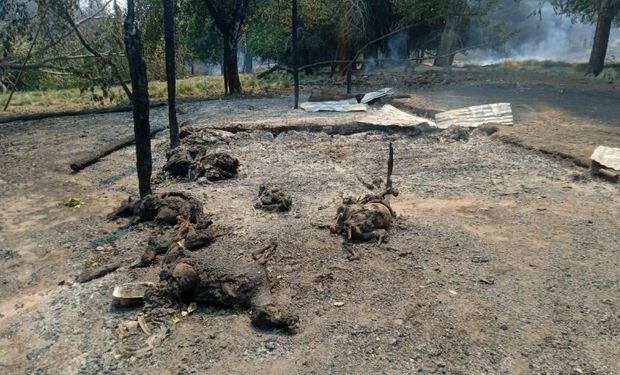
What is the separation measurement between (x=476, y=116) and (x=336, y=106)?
313cm

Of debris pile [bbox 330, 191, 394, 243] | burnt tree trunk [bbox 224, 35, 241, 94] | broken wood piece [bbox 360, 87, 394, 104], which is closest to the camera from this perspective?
debris pile [bbox 330, 191, 394, 243]

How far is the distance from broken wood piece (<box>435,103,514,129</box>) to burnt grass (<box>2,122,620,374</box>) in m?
3.11

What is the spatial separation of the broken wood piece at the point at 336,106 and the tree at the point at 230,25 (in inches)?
169

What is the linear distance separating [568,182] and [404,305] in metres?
3.84

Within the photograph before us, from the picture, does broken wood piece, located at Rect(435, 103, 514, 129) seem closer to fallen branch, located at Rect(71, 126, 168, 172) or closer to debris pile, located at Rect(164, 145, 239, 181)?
debris pile, located at Rect(164, 145, 239, 181)

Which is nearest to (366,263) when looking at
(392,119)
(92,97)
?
(392,119)

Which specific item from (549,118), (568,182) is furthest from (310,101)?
(568,182)

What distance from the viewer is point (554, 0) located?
18.7m

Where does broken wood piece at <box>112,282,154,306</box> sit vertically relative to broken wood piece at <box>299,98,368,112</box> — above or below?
below

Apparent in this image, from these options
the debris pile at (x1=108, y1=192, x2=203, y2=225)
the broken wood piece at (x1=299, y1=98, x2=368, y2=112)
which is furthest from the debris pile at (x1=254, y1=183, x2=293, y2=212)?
the broken wood piece at (x1=299, y1=98, x2=368, y2=112)

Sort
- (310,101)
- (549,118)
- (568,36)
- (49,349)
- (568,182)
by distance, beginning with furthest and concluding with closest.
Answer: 1. (568,36)
2. (310,101)
3. (549,118)
4. (568,182)
5. (49,349)

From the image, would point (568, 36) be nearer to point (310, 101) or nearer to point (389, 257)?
point (310, 101)

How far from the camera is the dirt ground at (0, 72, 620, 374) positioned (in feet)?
10.7

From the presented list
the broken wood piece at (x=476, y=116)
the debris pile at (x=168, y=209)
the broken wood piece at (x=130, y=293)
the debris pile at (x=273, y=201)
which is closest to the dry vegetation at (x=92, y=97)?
the broken wood piece at (x=476, y=116)
